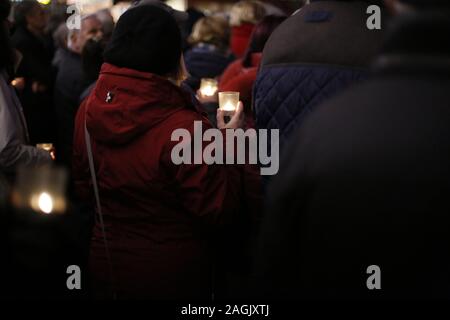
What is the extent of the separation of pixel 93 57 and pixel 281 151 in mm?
2439

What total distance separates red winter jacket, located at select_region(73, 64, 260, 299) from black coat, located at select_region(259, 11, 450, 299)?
4.09 feet

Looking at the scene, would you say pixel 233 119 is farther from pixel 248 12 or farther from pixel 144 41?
pixel 248 12

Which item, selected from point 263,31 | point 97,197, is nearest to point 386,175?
point 97,197

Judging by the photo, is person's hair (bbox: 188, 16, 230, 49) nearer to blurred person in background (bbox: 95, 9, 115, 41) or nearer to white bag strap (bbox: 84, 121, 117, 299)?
blurred person in background (bbox: 95, 9, 115, 41)

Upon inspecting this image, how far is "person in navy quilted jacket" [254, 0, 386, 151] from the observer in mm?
2832

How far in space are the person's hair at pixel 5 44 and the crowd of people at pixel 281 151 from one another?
0.01 metres

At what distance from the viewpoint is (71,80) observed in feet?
20.3

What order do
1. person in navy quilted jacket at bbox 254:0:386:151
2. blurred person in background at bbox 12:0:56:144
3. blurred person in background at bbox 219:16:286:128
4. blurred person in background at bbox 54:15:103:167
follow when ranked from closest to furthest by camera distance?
person in navy quilted jacket at bbox 254:0:386:151 → blurred person in background at bbox 219:16:286:128 → blurred person in background at bbox 54:15:103:167 → blurred person in background at bbox 12:0:56:144

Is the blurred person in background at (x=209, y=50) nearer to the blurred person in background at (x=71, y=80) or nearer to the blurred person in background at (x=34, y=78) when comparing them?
the blurred person in background at (x=71, y=80)

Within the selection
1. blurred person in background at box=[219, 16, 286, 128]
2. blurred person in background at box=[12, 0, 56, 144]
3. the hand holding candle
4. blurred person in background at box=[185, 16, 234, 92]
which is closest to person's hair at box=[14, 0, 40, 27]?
blurred person in background at box=[12, 0, 56, 144]

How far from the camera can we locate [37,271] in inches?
89.4
